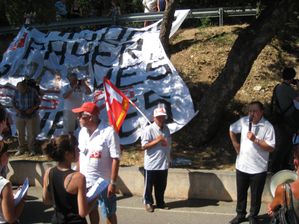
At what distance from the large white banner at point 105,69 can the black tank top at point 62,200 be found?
5.95 metres

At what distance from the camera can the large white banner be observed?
10680mm

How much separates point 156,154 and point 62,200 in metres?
3.58

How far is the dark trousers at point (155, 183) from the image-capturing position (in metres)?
7.88

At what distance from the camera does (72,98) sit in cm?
1073

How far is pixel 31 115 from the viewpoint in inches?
426

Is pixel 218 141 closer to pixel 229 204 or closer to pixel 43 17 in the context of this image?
pixel 229 204

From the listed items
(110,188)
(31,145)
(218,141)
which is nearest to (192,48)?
(218,141)

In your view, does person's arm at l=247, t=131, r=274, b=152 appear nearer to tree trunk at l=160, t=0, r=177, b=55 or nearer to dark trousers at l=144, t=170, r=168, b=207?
dark trousers at l=144, t=170, r=168, b=207

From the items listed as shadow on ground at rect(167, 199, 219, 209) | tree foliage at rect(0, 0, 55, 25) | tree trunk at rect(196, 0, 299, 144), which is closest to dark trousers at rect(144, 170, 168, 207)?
shadow on ground at rect(167, 199, 219, 209)

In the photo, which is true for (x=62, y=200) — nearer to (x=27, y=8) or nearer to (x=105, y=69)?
(x=27, y=8)

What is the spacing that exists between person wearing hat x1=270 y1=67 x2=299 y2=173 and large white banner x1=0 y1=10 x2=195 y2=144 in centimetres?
201

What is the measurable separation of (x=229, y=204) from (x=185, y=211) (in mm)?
752

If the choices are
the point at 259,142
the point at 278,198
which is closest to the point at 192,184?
the point at 259,142

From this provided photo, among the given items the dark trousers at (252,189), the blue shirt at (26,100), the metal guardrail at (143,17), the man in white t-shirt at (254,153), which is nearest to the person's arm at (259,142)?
the man in white t-shirt at (254,153)
